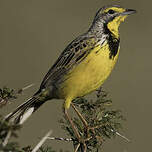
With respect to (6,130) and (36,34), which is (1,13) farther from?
(6,130)

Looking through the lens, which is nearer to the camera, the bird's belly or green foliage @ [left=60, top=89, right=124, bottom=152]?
green foliage @ [left=60, top=89, right=124, bottom=152]

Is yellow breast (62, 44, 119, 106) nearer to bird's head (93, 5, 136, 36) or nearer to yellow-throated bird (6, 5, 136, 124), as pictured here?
yellow-throated bird (6, 5, 136, 124)

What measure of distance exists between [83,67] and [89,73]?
95mm

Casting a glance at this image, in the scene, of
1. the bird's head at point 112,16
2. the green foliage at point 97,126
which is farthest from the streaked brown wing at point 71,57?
the green foliage at point 97,126

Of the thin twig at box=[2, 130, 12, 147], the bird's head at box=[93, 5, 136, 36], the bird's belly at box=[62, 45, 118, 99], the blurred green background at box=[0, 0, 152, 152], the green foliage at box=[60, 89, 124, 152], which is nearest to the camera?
the thin twig at box=[2, 130, 12, 147]

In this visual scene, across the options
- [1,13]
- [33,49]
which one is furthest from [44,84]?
[1,13]

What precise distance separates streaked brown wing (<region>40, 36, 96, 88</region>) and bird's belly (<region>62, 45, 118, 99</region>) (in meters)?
0.07

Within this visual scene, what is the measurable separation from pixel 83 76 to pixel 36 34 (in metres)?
9.42

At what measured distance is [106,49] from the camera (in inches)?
165

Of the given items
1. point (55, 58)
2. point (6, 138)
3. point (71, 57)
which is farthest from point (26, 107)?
point (55, 58)

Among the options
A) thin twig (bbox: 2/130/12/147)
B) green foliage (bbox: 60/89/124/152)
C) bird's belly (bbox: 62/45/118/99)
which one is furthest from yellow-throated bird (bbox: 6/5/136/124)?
thin twig (bbox: 2/130/12/147)

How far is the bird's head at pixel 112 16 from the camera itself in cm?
464

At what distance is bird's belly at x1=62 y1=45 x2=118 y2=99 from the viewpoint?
4.14 metres

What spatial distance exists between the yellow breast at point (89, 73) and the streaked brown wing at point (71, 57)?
7 centimetres
